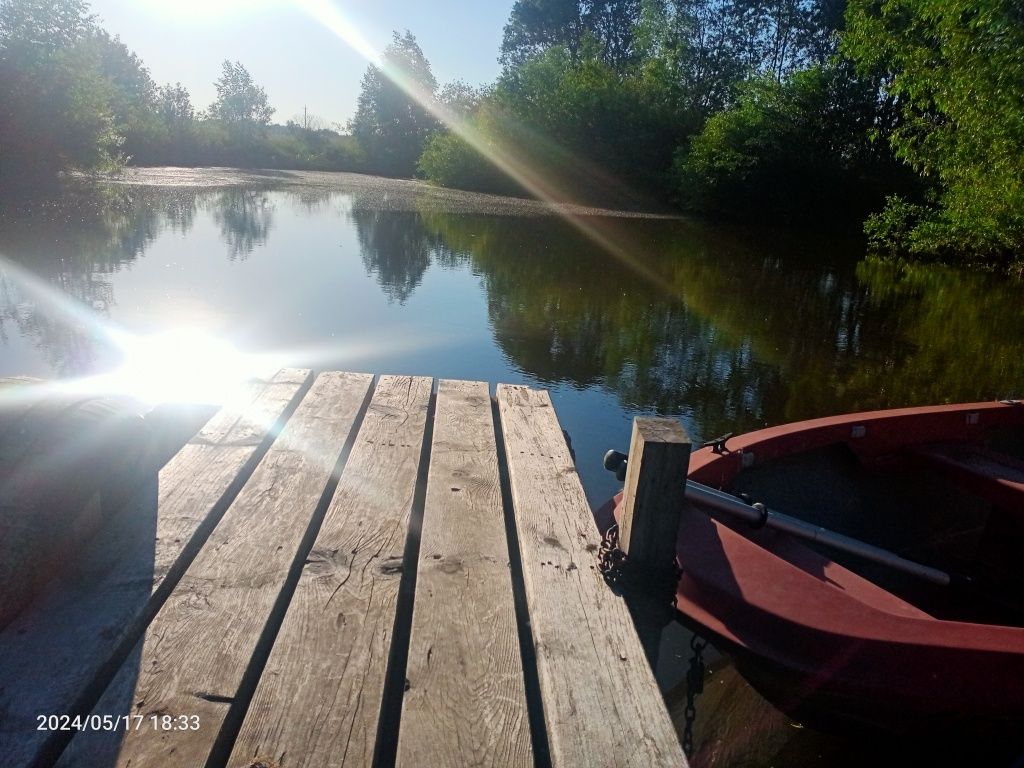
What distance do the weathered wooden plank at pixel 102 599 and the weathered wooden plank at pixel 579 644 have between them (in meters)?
0.93

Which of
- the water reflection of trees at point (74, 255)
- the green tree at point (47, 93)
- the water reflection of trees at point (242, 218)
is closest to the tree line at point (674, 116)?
the green tree at point (47, 93)

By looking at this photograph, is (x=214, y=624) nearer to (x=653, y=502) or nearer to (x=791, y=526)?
(x=653, y=502)

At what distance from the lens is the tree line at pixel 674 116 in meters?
15.1

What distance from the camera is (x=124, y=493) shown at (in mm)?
2377

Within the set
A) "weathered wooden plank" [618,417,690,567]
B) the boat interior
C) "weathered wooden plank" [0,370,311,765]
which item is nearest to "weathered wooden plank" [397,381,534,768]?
"weathered wooden plank" [618,417,690,567]

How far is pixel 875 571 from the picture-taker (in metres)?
3.69

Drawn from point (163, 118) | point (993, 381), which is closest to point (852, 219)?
point (993, 381)

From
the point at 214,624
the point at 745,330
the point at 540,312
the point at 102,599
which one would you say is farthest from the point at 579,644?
the point at 745,330

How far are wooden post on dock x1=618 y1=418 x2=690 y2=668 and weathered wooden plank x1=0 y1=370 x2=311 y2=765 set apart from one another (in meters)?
1.23

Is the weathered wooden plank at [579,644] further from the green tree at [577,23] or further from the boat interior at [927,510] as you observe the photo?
the green tree at [577,23]

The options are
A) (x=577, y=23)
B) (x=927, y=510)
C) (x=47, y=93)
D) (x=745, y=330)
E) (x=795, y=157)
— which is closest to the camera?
(x=927, y=510)

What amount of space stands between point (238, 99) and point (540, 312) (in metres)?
62.4

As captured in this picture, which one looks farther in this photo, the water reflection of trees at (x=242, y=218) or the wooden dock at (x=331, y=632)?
the water reflection of trees at (x=242, y=218)

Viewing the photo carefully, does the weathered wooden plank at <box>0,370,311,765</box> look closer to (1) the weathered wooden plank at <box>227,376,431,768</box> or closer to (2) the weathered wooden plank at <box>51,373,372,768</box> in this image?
(2) the weathered wooden plank at <box>51,373,372,768</box>
